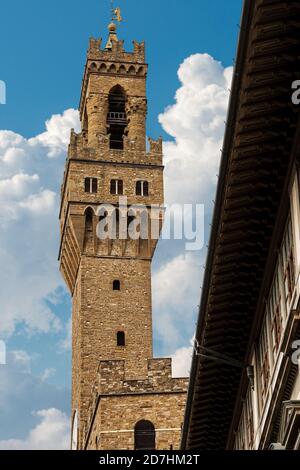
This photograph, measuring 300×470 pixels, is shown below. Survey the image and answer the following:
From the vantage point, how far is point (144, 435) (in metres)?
40.1

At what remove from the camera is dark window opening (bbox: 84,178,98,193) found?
51062 millimetres

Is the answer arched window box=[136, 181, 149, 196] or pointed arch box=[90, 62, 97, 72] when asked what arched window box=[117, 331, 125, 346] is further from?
pointed arch box=[90, 62, 97, 72]

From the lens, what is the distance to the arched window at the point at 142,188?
5091cm

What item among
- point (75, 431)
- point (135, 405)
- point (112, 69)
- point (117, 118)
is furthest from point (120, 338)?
point (112, 69)

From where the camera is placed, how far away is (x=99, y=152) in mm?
52094

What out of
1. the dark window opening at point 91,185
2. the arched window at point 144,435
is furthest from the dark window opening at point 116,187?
the arched window at point 144,435

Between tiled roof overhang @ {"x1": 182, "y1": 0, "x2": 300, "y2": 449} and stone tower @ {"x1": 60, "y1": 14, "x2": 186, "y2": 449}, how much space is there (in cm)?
2331

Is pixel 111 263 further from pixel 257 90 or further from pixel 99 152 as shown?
pixel 257 90

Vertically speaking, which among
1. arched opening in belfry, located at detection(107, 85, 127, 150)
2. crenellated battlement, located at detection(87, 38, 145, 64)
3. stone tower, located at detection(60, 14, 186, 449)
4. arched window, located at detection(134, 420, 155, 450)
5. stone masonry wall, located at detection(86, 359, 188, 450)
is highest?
crenellated battlement, located at detection(87, 38, 145, 64)

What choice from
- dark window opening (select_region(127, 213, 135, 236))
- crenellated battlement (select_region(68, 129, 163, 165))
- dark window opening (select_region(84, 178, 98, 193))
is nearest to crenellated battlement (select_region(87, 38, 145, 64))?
crenellated battlement (select_region(68, 129, 163, 165))

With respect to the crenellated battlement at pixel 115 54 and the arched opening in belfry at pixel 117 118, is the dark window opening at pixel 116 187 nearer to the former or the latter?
the arched opening in belfry at pixel 117 118

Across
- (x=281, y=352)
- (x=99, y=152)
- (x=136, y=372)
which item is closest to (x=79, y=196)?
(x=99, y=152)

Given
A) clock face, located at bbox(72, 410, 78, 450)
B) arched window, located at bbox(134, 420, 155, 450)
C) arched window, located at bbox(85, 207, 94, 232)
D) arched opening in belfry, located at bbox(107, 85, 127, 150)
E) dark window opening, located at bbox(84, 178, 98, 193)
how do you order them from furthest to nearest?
1. arched opening in belfry, located at bbox(107, 85, 127, 150)
2. dark window opening, located at bbox(84, 178, 98, 193)
3. arched window, located at bbox(85, 207, 94, 232)
4. clock face, located at bbox(72, 410, 78, 450)
5. arched window, located at bbox(134, 420, 155, 450)
